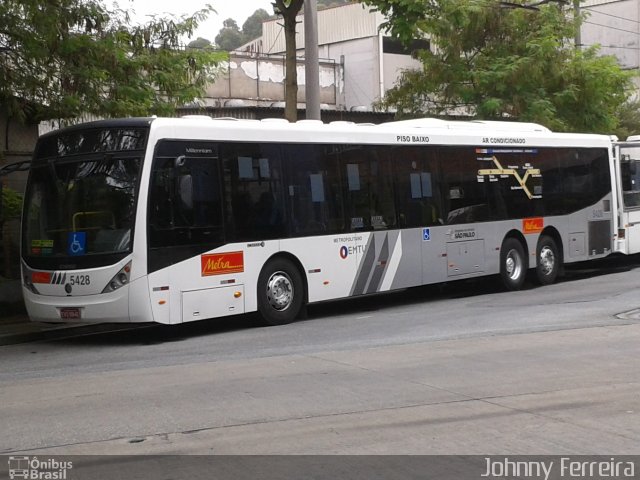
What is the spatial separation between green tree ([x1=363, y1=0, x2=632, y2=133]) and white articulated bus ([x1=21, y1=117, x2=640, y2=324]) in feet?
20.2

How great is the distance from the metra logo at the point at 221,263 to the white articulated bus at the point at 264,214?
2 centimetres

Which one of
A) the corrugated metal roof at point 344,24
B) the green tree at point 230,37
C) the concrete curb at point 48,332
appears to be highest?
the green tree at point 230,37

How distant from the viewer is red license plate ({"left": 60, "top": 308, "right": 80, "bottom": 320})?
13.3 metres

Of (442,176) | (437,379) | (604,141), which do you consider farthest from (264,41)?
(437,379)

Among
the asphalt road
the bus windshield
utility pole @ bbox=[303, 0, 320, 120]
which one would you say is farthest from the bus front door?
the bus windshield

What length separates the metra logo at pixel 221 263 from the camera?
13812 mm

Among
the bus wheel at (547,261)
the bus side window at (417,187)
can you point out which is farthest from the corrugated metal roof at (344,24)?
the bus side window at (417,187)

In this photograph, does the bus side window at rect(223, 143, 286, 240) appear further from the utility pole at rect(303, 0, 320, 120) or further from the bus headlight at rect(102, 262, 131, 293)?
the utility pole at rect(303, 0, 320, 120)

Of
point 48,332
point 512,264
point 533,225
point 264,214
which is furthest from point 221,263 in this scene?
point 533,225

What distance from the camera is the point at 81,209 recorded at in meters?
13.5

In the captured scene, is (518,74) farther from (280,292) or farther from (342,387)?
(342,387)

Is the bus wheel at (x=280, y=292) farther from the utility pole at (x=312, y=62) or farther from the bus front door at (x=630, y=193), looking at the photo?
the bus front door at (x=630, y=193)

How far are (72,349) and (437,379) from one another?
19.3ft

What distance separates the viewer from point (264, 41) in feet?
173
